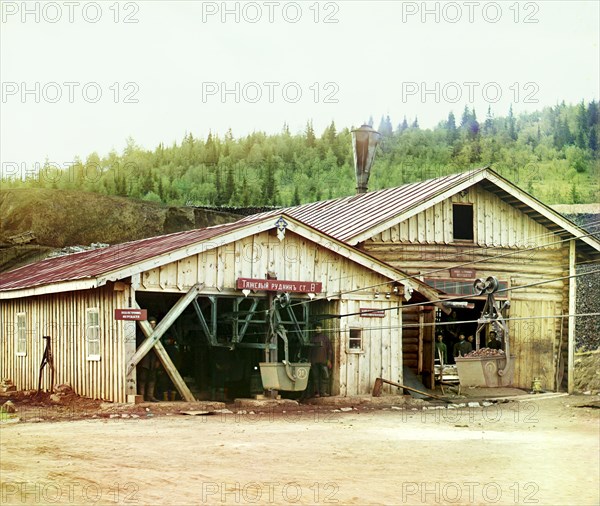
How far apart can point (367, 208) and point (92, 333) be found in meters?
10.5

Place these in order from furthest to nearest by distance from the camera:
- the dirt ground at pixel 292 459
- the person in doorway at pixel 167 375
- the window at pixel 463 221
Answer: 1. the window at pixel 463 221
2. the person in doorway at pixel 167 375
3. the dirt ground at pixel 292 459

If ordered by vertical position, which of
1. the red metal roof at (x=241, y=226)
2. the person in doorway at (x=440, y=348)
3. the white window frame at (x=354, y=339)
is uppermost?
the red metal roof at (x=241, y=226)

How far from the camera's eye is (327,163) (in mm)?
79438

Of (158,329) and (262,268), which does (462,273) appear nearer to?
(262,268)

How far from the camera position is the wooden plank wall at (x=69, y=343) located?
71.5 feet

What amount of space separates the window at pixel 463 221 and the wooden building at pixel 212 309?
13.3 feet

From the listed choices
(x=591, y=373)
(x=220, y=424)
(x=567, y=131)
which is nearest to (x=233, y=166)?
(x=567, y=131)

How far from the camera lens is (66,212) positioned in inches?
1816

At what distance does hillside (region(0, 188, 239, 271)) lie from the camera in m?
45.0

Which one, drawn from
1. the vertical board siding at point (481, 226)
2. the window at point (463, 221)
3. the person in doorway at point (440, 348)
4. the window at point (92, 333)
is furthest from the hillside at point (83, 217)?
the window at point (92, 333)

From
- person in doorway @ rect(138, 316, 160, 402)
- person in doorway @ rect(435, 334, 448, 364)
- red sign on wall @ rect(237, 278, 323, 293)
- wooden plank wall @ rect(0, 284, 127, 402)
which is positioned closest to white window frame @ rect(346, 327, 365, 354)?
red sign on wall @ rect(237, 278, 323, 293)

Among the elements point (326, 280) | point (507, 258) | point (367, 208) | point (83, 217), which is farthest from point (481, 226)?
point (83, 217)

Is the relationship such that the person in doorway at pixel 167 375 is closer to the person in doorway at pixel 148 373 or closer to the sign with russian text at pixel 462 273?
the person in doorway at pixel 148 373

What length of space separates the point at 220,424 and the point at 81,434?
3003 millimetres
